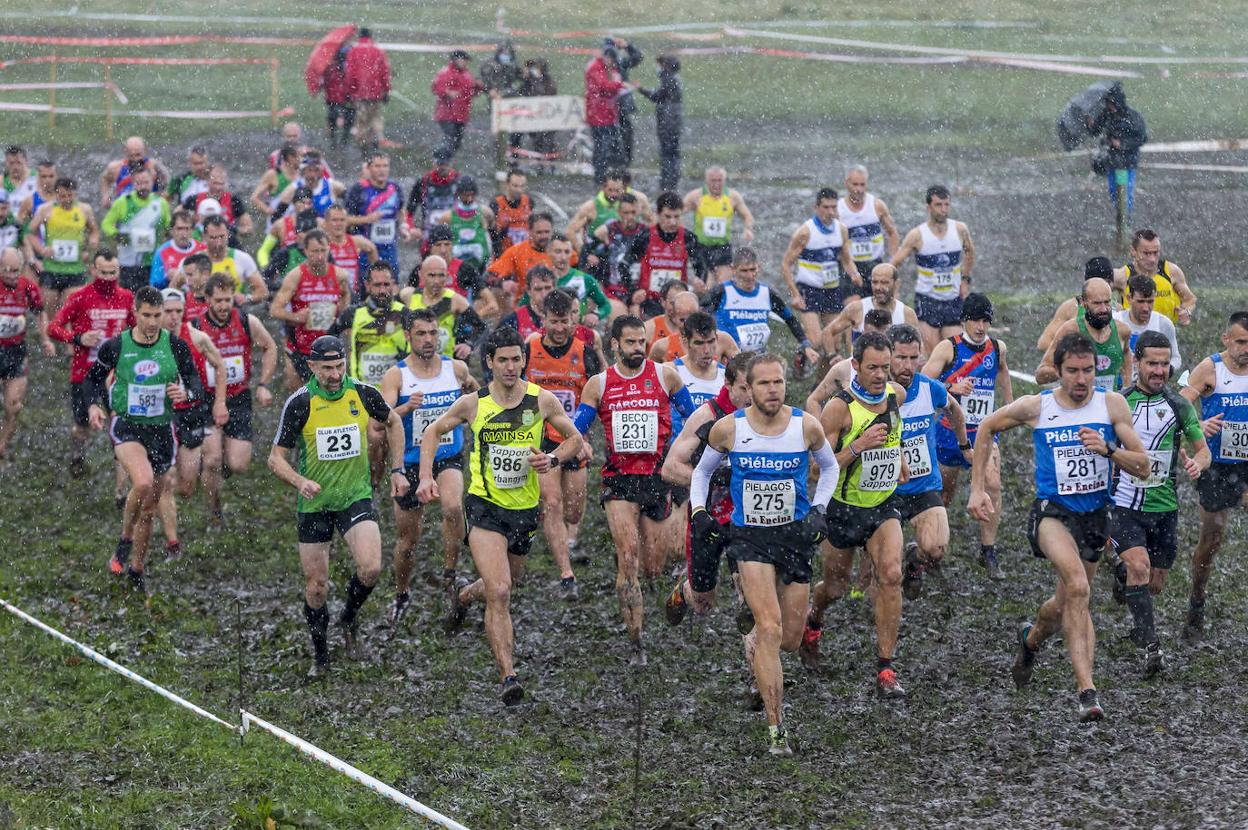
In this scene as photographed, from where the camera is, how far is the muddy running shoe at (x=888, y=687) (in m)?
10.2

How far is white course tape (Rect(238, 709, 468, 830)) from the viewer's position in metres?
8.60

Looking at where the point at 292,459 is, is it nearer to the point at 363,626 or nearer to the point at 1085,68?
the point at 363,626

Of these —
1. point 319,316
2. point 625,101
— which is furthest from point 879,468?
point 625,101

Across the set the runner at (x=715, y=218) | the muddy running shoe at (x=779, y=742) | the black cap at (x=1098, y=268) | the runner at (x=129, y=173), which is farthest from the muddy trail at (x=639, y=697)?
the runner at (x=129, y=173)

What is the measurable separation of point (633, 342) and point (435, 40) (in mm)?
25328

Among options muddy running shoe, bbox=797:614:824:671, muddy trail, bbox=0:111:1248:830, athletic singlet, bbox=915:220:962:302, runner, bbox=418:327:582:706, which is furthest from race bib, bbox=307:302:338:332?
muddy running shoe, bbox=797:614:824:671

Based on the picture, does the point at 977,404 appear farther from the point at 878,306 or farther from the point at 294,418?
the point at 294,418

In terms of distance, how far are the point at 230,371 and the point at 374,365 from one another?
3.80 feet

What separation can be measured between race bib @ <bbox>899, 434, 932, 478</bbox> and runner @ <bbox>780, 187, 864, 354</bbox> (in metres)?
5.92

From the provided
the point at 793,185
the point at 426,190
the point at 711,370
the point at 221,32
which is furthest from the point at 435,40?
the point at 711,370

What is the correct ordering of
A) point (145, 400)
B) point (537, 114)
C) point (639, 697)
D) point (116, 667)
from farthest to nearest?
1. point (537, 114)
2. point (145, 400)
3. point (116, 667)
4. point (639, 697)

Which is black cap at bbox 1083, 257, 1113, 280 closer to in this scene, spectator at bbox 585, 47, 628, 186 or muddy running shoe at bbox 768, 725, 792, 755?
muddy running shoe at bbox 768, 725, 792, 755

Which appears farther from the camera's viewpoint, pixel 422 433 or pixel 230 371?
pixel 230 371

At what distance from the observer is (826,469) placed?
9.77 metres
